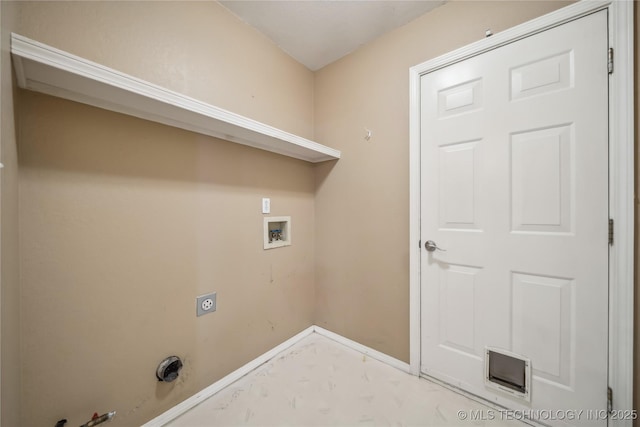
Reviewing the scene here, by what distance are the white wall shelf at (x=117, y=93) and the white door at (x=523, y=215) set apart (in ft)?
3.62

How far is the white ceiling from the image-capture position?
1521 millimetres

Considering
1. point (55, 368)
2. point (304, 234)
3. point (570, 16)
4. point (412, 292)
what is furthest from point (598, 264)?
point (55, 368)

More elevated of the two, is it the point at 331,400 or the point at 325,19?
the point at 325,19

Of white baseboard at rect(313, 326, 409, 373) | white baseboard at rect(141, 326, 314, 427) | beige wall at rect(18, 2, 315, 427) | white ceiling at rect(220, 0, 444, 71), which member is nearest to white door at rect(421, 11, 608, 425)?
white baseboard at rect(313, 326, 409, 373)

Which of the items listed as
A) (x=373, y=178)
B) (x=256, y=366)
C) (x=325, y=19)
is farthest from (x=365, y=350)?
(x=325, y=19)

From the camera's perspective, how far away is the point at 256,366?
5.63 ft

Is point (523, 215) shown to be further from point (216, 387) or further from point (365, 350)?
point (216, 387)

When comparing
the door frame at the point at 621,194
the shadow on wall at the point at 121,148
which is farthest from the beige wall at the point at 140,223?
the door frame at the point at 621,194

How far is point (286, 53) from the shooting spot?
6.47 feet

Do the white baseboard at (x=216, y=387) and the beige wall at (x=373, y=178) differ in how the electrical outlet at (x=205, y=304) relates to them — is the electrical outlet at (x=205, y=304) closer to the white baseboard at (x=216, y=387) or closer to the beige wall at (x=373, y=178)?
the white baseboard at (x=216, y=387)

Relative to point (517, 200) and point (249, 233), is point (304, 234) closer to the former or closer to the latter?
point (249, 233)

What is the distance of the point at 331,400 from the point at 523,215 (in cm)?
152

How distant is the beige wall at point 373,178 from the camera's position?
1.59 m

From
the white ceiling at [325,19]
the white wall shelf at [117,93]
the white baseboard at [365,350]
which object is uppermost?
the white ceiling at [325,19]
